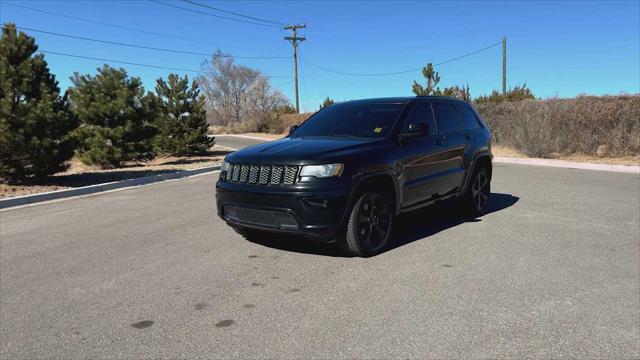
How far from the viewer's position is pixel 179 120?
72.7ft

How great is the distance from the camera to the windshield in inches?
224

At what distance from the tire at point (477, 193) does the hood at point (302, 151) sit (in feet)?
7.98

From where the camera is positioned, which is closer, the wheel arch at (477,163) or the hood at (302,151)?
the hood at (302,151)

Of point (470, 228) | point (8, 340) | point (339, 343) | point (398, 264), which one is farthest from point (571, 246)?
point (8, 340)

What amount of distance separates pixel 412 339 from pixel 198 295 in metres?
1.91

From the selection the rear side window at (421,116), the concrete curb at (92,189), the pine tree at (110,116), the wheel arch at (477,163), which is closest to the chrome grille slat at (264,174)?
the rear side window at (421,116)

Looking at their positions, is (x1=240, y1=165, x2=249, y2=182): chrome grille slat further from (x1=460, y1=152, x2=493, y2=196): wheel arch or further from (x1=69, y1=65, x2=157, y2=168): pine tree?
(x1=69, y1=65, x2=157, y2=168): pine tree

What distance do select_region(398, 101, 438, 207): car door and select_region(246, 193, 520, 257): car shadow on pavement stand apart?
49 cm

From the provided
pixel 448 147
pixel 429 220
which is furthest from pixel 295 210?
pixel 429 220

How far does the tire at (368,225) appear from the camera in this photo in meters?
4.83

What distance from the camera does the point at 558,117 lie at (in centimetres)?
1755

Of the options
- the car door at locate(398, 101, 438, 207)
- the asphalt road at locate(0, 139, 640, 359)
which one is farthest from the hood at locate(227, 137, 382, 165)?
the asphalt road at locate(0, 139, 640, 359)

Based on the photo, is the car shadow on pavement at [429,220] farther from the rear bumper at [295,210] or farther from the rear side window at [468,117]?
the rear side window at [468,117]

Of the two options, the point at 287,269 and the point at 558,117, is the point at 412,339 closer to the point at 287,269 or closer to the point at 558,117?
the point at 287,269
